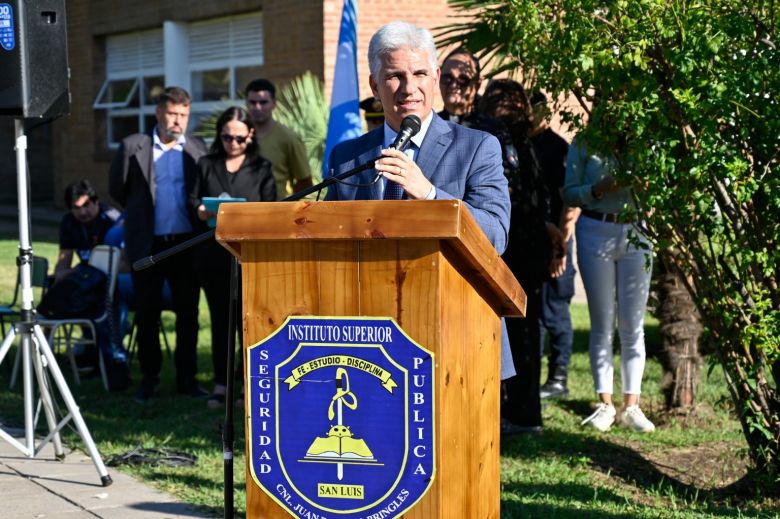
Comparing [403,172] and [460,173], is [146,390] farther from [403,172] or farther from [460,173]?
[403,172]

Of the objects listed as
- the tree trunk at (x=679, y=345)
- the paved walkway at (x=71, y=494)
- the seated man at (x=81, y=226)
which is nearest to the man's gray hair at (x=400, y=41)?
the paved walkway at (x=71, y=494)

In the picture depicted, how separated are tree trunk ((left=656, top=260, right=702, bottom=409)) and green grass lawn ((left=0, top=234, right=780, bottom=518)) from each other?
5.7 inches

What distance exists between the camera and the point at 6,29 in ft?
20.1

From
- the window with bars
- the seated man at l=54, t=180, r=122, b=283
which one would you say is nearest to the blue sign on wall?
the seated man at l=54, t=180, r=122, b=283

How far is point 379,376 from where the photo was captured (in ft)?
9.30

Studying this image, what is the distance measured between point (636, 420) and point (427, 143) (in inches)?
157

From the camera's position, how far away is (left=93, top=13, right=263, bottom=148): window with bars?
20766 mm

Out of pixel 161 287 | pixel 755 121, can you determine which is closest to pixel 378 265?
pixel 755 121

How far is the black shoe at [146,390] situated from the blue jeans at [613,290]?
3.26 metres

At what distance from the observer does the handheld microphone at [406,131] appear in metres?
3.21

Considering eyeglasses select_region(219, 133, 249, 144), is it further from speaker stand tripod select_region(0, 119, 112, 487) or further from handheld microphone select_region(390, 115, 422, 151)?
handheld microphone select_region(390, 115, 422, 151)

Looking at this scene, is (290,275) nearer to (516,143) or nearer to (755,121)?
(755,121)

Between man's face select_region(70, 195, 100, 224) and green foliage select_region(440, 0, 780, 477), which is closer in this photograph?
green foliage select_region(440, 0, 780, 477)

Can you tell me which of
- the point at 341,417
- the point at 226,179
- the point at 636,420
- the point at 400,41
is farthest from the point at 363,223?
the point at 226,179
